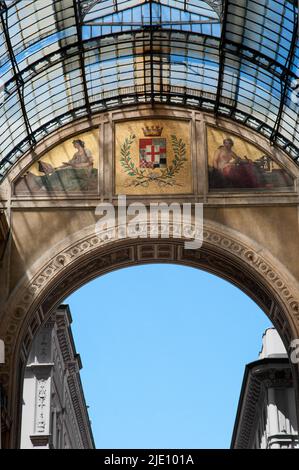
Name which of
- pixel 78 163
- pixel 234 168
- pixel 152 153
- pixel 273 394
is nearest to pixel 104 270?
pixel 78 163

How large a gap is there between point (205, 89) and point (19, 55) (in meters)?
8.79

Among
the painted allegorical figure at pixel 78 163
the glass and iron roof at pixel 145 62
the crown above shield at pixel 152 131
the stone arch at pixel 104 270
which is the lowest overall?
the stone arch at pixel 104 270

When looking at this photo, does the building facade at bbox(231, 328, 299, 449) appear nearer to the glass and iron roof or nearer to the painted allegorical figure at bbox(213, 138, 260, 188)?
the painted allegorical figure at bbox(213, 138, 260, 188)

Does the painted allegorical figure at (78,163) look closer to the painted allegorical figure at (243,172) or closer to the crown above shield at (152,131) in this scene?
the crown above shield at (152,131)

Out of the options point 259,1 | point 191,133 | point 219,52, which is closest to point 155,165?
point 191,133

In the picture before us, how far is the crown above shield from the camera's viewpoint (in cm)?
4578

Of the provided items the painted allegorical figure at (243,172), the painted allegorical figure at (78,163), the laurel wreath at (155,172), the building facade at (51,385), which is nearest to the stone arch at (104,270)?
the painted allegorical figure at (243,172)

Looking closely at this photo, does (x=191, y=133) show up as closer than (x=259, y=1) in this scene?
No

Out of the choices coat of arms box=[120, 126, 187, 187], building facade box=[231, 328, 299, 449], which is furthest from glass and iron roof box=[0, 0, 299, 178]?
building facade box=[231, 328, 299, 449]

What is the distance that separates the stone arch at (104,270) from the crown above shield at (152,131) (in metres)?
4.75

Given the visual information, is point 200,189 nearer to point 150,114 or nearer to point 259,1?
point 150,114

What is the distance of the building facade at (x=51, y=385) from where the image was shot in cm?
5753

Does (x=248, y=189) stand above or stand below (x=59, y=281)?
above

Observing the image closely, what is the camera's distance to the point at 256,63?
4381cm
